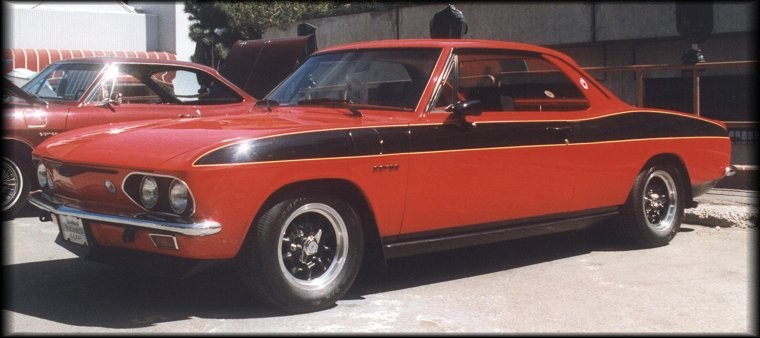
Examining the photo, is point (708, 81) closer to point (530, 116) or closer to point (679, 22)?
point (679, 22)

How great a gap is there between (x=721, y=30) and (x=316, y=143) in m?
12.6

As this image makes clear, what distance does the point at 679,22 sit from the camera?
48.2ft

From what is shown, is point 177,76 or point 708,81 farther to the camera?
point 708,81

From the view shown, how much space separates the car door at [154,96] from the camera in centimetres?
830

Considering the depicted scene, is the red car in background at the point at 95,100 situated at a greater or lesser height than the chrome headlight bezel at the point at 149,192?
greater

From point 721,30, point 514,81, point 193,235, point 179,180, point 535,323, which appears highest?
point 721,30

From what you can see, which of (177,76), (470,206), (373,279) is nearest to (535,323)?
(470,206)

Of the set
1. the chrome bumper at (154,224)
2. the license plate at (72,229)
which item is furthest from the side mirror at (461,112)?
the license plate at (72,229)

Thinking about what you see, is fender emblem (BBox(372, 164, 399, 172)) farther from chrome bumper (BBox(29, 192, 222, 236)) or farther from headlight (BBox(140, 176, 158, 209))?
headlight (BBox(140, 176, 158, 209))

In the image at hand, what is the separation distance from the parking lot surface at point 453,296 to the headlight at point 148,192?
600 mm

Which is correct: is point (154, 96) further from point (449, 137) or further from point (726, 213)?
point (726, 213)

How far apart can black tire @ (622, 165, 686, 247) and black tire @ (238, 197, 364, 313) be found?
2.53 meters

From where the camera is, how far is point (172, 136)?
4.74m

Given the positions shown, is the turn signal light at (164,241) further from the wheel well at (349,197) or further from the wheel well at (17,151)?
the wheel well at (17,151)
